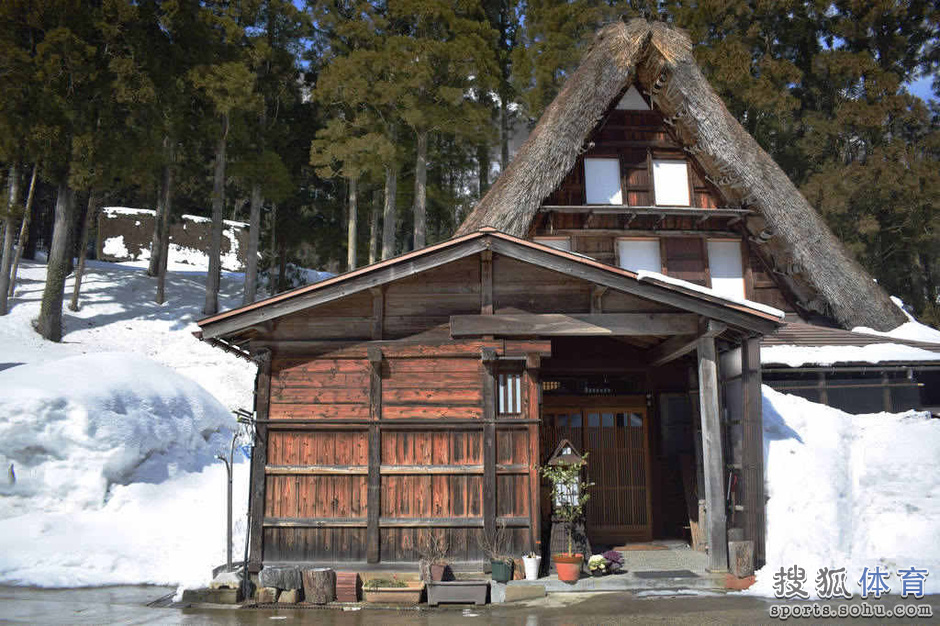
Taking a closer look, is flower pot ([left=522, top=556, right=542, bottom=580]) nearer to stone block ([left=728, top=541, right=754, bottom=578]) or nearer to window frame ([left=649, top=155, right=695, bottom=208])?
stone block ([left=728, top=541, right=754, bottom=578])

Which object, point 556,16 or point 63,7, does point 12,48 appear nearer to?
point 63,7

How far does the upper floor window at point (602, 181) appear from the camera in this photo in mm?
15109

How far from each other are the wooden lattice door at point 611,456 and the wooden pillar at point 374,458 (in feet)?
12.3

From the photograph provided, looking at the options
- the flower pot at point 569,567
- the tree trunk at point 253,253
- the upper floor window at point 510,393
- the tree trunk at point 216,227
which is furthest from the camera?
the tree trunk at point 253,253

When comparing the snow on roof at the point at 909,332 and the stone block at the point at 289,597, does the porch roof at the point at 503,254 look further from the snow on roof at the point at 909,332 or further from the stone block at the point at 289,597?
the snow on roof at the point at 909,332

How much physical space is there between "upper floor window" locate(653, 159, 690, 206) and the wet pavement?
9263 mm

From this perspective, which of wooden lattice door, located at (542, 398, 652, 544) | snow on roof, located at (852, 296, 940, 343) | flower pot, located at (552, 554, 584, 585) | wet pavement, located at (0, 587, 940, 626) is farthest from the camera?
snow on roof, located at (852, 296, 940, 343)

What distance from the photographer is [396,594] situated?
8445 mm

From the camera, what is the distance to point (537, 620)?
7.39 metres

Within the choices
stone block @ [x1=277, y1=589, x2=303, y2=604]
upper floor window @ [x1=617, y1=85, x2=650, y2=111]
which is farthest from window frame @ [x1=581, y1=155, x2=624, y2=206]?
stone block @ [x1=277, y1=589, x2=303, y2=604]

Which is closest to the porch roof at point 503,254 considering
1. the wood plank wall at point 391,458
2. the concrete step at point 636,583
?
the wood plank wall at point 391,458

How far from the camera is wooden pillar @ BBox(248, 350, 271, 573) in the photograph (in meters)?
9.24

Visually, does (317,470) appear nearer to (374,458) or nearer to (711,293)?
(374,458)

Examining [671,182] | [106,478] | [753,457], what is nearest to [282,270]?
[106,478]
